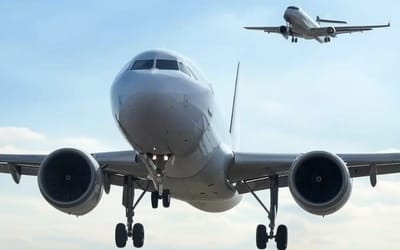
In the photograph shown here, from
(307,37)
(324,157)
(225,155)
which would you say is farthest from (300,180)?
(307,37)

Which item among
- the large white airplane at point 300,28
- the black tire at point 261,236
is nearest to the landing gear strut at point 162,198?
the black tire at point 261,236

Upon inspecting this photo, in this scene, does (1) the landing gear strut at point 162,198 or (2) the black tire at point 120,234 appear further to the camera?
(2) the black tire at point 120,234


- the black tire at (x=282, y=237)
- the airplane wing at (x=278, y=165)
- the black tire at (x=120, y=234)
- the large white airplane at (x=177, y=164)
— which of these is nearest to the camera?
the large white airplane at (x=177, y=164)

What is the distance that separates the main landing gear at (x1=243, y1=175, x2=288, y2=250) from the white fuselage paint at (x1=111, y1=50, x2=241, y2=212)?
2.91 m

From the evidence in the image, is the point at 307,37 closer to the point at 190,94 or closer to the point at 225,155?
the point at 225,155

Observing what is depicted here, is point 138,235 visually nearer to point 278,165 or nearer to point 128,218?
point 128,218

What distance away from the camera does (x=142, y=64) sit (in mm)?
20000

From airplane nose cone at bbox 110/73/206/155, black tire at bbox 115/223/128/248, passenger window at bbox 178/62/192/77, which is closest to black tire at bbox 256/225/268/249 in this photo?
black tire at bbox 115/223/128/248

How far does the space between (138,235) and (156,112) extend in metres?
10.0

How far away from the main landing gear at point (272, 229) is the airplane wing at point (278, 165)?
1.20ft

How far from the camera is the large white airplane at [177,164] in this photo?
19297 mm

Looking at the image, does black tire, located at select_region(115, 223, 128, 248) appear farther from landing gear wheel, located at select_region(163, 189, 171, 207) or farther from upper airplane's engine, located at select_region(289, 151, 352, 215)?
upper airplane's engine, located at select_region(289, 151, 352, 215)

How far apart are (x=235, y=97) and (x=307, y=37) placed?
131 feet

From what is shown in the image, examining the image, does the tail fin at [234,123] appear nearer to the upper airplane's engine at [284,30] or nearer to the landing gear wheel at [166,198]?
the landing gear wheel at [166,198]
